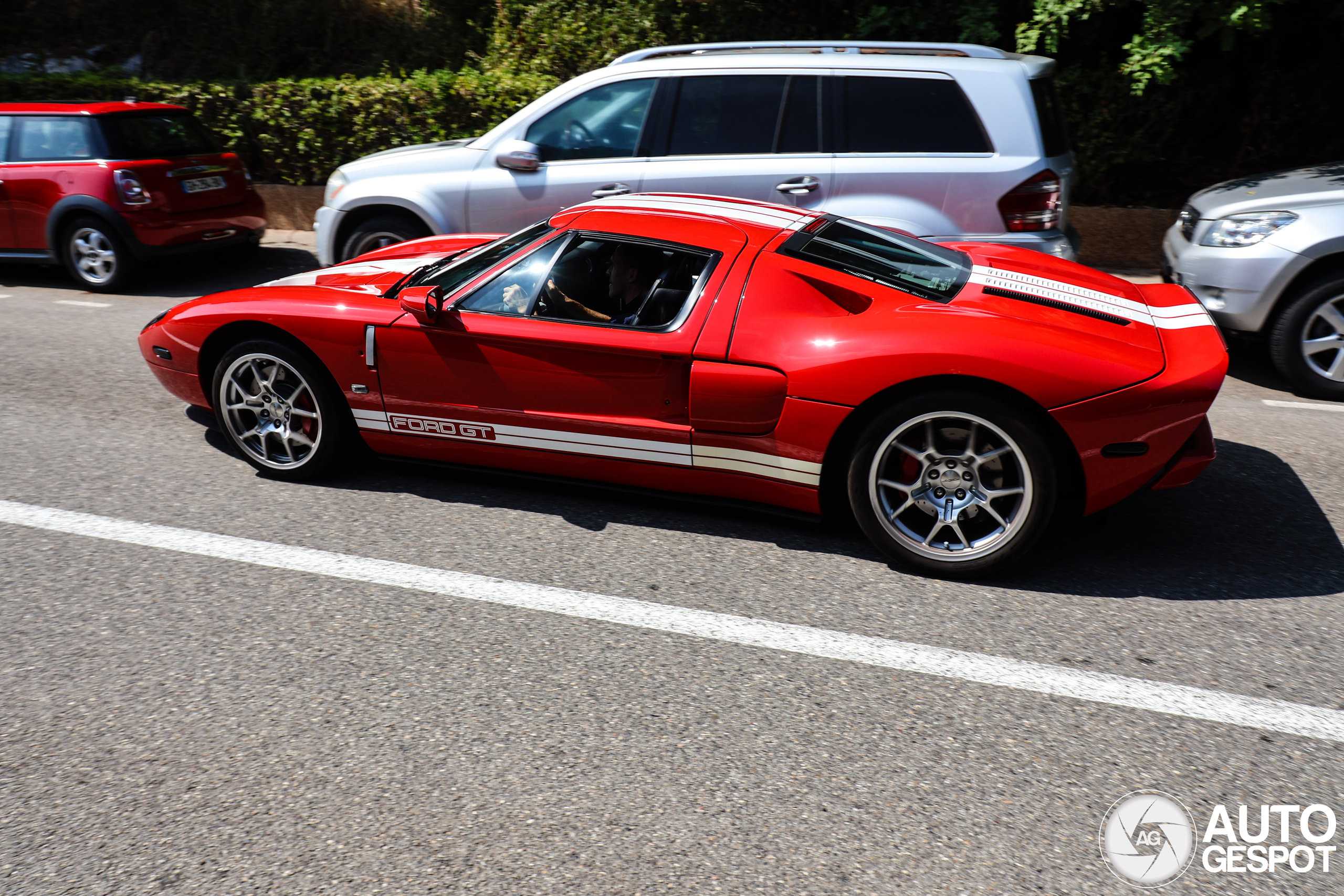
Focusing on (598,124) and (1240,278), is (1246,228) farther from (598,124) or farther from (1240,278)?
(598,124)

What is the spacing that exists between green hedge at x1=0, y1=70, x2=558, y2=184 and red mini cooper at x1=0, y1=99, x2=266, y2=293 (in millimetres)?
2517

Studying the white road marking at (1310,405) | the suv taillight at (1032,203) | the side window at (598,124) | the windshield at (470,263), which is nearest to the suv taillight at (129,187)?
the side window at (598,124)

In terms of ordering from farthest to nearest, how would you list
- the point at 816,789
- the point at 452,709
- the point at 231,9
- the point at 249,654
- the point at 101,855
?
1. the point at 231,9
2. the point at 249,654
3. the point at 452,709
4. the point at 816,789
5. the point at 101,855

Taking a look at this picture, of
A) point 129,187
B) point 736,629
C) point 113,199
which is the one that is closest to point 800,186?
point 736,629

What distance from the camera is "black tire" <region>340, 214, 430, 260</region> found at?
7262 mm

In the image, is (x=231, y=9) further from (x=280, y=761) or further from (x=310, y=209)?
(x=280, y=761)

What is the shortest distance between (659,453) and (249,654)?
5.33ft

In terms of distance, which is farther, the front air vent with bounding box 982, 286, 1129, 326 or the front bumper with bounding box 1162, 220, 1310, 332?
the front bumper with bounding box 1162, 220, 1310, 332

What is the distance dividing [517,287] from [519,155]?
2.89 meters

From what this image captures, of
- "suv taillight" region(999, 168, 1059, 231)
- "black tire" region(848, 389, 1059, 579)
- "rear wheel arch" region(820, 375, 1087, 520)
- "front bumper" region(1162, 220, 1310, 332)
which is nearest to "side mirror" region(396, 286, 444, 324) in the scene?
"rear wheel arch" region(820, 375, 1087, 520)

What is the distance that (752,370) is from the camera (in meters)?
3.78

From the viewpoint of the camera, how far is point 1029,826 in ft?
8.27

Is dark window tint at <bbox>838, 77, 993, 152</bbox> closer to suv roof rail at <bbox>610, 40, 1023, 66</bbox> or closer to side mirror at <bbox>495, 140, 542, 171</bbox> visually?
suv roof rail at <bbox>610, 40, 1023, 66</bbox>

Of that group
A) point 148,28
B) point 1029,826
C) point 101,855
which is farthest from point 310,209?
point 1029,826
